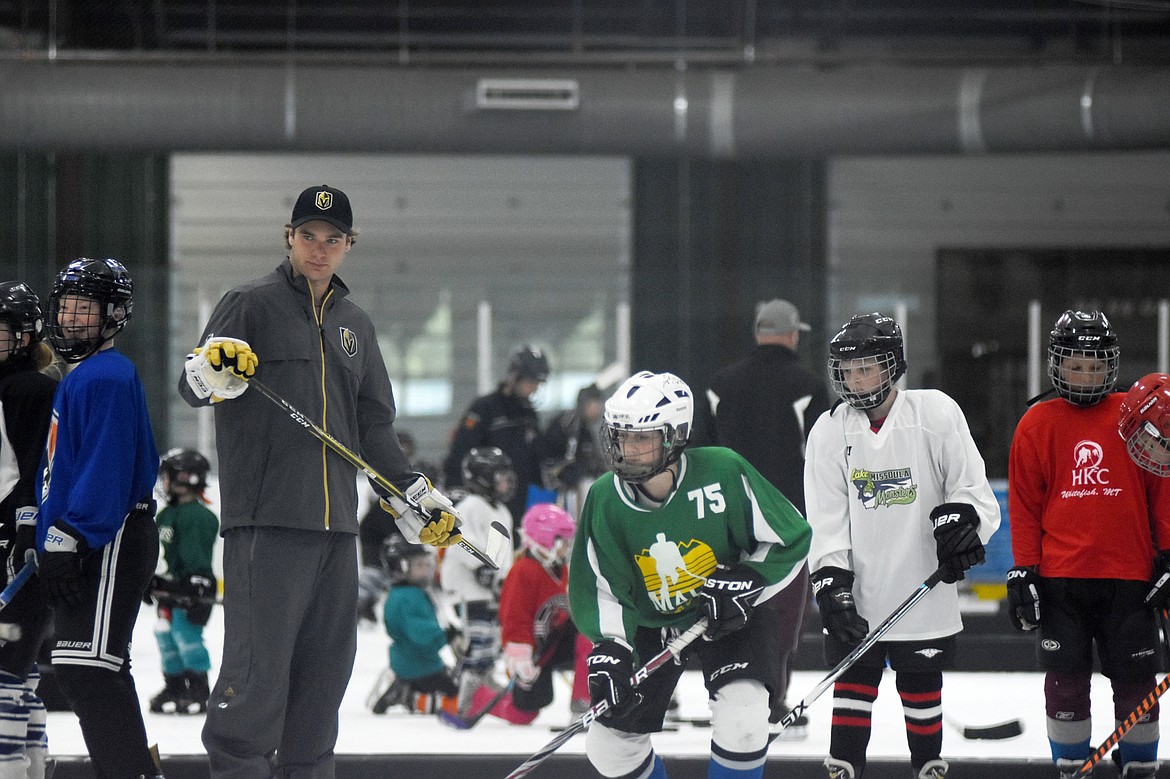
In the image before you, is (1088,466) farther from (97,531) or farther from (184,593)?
(184,593)

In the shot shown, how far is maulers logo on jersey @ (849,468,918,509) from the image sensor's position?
298 centimetres

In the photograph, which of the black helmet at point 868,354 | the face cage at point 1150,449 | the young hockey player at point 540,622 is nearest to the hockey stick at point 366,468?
the black helmet at point 868,354

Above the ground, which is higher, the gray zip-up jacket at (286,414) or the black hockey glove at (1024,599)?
the gray zip-up jacket at (286,414)

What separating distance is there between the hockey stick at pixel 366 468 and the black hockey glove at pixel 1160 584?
4.51 feet

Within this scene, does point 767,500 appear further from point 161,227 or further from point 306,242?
point 161,227

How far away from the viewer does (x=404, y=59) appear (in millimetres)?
8602

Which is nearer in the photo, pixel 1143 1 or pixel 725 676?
pixel 725 676

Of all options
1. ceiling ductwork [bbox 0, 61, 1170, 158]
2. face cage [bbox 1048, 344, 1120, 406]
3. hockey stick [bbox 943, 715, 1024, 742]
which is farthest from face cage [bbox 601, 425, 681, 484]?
ceiling ductwork [bbox 0, 61, 1170, 158]

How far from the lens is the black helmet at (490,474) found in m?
4.89

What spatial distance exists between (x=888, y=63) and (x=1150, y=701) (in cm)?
638

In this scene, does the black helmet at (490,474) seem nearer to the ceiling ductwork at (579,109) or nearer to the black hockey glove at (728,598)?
the black hockey glove at (728,598)

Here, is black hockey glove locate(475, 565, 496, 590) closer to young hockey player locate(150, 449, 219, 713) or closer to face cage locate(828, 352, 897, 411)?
young hockey player locate(150, 449, 219, 713)

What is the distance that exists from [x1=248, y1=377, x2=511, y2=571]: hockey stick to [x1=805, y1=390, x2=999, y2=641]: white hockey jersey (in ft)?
2.20

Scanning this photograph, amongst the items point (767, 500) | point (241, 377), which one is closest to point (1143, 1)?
point (767, 500)
